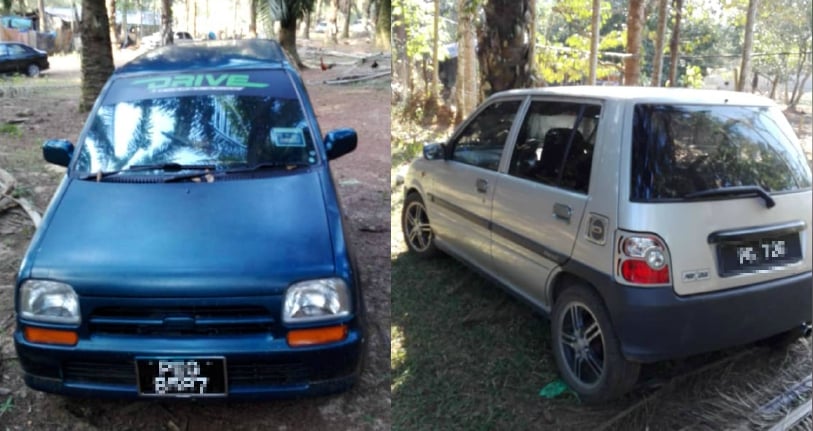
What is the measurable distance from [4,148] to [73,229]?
19.3 feet

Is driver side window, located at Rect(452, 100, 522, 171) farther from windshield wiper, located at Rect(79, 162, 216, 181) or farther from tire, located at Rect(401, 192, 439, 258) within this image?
windshield wiper, located at Rect(79, 162, 216, 181)

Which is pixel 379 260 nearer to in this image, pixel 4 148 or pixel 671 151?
pixel 671 151

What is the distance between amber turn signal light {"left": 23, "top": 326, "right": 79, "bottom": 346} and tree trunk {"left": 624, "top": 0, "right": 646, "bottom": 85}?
3.02 meters

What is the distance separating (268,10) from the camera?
14031mm

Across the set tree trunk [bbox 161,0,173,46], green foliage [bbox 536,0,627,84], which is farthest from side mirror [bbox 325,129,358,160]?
tree trunk [bbox 161,0,173,46]

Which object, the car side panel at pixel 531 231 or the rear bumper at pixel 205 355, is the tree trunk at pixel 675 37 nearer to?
the car side panel at pixel 531 231

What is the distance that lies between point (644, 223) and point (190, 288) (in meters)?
1.64

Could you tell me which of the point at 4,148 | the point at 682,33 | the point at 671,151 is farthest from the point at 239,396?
the point at 4,148

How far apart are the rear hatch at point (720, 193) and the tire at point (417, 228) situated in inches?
81.7

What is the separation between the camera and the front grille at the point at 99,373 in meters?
2.29

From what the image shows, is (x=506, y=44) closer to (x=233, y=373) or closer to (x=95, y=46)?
(x=233, y=373)

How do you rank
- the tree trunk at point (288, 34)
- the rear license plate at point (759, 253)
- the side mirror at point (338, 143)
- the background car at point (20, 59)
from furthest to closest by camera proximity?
the background car at point (20, 59) → the tree trunk at point (288, 34) → the side mirror at point (338, 143) → the rear license plate at point (759, 253)

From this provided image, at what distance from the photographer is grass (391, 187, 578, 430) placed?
2699mm

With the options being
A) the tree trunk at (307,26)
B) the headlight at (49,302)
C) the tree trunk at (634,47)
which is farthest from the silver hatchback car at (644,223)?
the tree trunk at (307,26)
